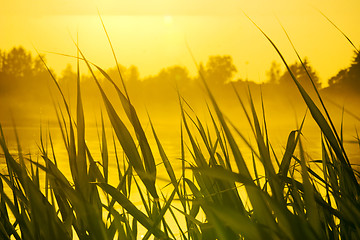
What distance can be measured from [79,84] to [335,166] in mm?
417

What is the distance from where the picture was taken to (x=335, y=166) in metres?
0.72

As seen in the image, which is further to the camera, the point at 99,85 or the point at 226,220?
the point at 99,85

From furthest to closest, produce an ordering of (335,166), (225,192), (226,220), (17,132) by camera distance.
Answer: (335,166)
(17,132)
(225,192)
(226,220)

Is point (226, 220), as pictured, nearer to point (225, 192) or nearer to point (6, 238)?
point (225, 192)

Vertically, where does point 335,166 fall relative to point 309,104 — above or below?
below

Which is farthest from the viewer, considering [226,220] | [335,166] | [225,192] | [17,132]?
[335,166]

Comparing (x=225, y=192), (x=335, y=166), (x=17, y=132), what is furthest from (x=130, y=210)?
(x=335, y=166)

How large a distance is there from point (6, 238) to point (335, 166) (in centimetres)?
46

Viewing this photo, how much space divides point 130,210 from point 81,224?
107 mm

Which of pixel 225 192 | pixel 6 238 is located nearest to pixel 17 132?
pixel 6 238

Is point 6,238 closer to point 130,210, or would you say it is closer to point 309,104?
point 130,210

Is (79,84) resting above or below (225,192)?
above

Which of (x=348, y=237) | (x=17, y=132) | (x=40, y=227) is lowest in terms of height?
(x=348, y=237)

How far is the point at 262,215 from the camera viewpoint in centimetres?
34
